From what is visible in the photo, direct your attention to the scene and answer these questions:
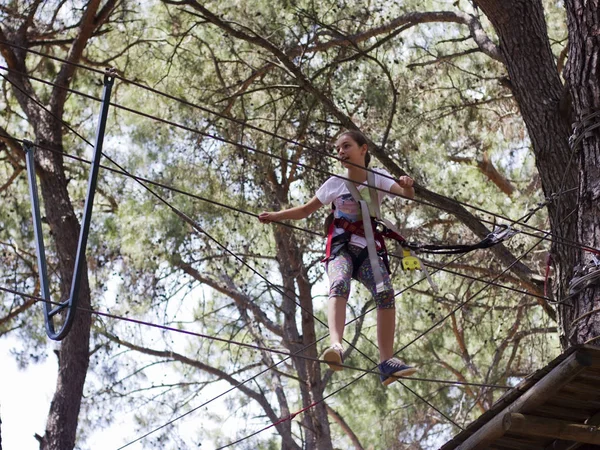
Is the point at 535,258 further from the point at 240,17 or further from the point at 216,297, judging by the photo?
the point at 216,297

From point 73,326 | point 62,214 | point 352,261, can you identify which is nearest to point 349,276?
point 352,261

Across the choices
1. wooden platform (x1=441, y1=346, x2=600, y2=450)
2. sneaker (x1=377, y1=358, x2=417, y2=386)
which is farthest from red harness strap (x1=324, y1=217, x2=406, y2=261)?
wooden platform (x1=441, y1=346, x2=600, y2=450)

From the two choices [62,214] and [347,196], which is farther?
[62,214]

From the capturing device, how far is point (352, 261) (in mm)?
4203

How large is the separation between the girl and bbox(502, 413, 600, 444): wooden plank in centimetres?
45

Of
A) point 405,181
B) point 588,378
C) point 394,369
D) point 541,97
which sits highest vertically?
point 541,97

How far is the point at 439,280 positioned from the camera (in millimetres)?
10891

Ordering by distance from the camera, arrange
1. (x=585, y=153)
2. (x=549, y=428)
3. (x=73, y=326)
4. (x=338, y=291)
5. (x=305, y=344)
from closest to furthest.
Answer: (x=549, y=428) → (x=338, y=291) → (x=585, y=153) → (x=73, y=326) → (x=305, y=344)

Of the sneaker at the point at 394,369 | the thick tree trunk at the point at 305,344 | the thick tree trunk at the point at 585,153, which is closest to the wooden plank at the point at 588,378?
the sneaker at the point at 394,369

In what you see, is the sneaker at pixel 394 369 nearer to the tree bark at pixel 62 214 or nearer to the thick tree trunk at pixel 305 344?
the tree bark at pixel 62 214

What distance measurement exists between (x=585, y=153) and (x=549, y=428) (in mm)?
1558

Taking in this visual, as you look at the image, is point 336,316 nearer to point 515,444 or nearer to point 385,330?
point 385,330

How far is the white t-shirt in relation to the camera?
4.25 meters

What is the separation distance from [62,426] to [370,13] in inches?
166
